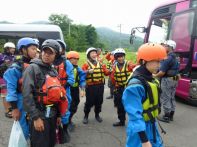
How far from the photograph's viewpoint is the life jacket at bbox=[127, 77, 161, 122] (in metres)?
3.14

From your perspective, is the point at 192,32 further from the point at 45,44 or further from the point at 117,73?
the point at 45,44

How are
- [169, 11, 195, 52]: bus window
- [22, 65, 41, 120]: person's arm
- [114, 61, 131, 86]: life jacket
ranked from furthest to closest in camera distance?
1. [169, 11, 195, 52]: bus window
2. [114, 61, 131, 86]: life jacket
3. [22, 65, 41, 120]: person's arm

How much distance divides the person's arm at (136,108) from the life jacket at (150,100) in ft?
0.18

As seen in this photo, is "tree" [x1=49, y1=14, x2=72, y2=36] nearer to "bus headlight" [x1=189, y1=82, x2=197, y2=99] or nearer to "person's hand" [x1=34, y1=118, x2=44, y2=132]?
"bus headlight" [x1=189, y1=82, x2=197, y2=99]

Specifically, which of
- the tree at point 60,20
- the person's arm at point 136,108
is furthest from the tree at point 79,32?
the person's arm at point 136,108

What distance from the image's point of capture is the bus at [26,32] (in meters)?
13.1

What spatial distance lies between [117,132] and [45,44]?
10.6ft

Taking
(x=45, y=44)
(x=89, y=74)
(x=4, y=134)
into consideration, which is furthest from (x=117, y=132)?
(x=45, y=44)

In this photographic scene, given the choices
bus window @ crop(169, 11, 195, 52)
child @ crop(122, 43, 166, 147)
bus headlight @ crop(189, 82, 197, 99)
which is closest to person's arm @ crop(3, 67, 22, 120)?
child @ crop(122, 43, 166, 147)

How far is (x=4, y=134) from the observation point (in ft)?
20.4

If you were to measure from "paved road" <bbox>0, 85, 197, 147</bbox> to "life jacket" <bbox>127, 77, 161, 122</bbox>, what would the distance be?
2.49 m

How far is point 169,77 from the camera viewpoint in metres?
7.11

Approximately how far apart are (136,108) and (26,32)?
11.1 m

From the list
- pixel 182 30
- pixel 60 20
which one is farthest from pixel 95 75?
pixel 60 20
